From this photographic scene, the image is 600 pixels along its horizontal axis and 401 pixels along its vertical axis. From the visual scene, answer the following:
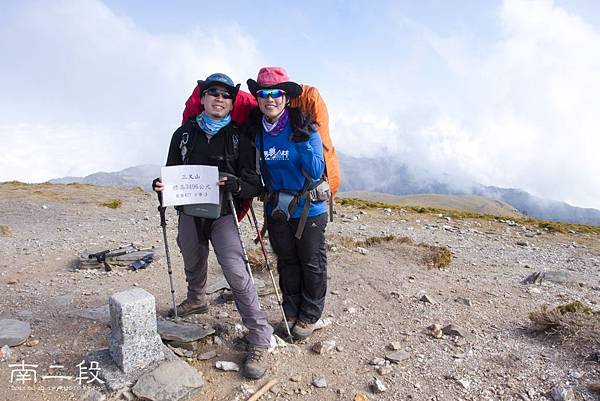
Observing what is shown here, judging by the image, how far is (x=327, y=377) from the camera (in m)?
4.64

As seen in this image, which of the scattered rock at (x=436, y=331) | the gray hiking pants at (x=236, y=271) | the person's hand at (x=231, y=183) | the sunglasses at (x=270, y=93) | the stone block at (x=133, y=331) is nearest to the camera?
the stone block at (x=133, y=331)

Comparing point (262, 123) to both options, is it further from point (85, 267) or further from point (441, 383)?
point (85, 267)

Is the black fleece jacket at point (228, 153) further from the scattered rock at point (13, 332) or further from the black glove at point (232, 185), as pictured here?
the scattered rock at point (13, 332)

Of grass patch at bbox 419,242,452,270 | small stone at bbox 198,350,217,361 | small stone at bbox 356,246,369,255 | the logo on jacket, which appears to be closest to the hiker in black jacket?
the logo on jacket

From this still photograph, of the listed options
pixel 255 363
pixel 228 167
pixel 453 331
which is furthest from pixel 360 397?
pixel 228 167

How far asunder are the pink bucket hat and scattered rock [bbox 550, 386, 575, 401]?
13.8ft

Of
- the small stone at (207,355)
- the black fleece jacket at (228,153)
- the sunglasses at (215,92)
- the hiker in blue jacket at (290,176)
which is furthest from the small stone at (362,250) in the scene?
the sunglasses at (215,92)

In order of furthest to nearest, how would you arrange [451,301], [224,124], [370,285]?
1. [370,285]
2. [451,301]
3. [224,124]

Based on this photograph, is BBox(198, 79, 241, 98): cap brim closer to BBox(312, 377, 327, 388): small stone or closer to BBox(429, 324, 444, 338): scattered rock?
BBox(312, 377, 327, 388): small stone

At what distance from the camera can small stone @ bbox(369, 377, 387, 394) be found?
4426mm

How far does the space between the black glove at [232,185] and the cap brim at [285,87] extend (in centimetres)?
96

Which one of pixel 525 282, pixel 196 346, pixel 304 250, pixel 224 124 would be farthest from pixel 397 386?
pixel 525 282

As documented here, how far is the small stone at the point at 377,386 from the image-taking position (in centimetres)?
443

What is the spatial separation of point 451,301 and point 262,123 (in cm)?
473
